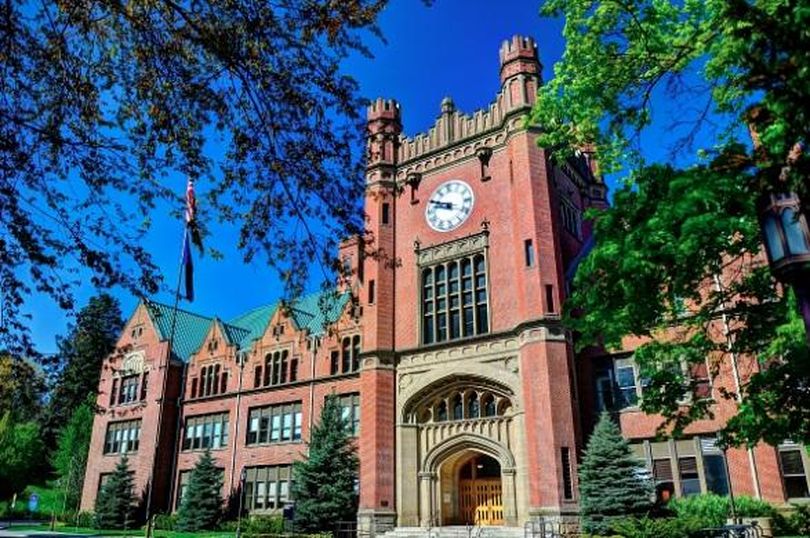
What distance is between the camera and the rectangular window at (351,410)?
3309cm

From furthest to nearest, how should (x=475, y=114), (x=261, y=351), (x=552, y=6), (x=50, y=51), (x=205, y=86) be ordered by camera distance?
(x=261, y=351)
(x=475, y=114)
(x=552, y=6)
(x=205, y=86)
(x=50, y=51)

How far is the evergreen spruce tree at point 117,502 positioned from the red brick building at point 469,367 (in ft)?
19.0

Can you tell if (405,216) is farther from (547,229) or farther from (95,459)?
(95,459)

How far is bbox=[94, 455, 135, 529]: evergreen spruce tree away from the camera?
3847 centimetres

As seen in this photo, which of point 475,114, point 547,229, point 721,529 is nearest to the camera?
point 721,529

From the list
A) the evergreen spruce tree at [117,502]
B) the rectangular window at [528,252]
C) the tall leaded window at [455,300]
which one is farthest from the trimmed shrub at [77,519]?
the rectangular window at [528,252]

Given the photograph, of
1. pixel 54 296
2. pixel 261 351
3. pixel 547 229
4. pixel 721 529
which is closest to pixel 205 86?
pixel 54 296

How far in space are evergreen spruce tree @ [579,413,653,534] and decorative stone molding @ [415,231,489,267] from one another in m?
9.63

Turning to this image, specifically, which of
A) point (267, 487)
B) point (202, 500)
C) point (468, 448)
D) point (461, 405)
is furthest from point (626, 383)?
point (202, 500)

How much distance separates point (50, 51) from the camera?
759 cm

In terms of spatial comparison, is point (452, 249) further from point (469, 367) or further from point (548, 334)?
point (548, 334)

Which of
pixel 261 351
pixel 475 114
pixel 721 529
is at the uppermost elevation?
pixel 475 114

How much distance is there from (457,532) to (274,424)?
1522 centimetres

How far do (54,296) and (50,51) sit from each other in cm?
297
